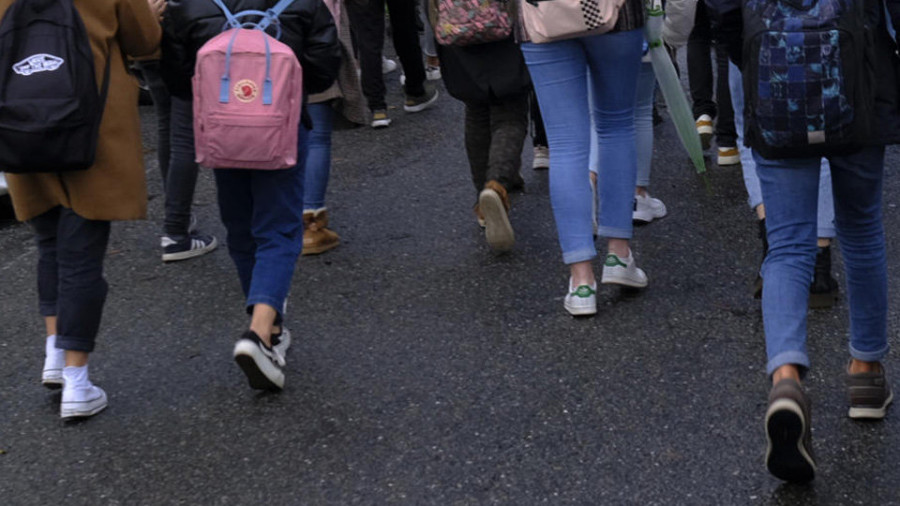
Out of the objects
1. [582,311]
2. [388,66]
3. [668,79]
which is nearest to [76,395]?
[582,311]

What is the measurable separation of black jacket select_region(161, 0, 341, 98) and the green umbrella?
1182mm

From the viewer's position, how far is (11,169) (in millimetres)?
3885

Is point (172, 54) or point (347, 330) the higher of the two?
point (172, 54)

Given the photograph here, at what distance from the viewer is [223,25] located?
4152 mm

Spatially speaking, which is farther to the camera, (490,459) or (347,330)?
(347,330)

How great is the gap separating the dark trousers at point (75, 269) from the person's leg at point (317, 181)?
1619 mm

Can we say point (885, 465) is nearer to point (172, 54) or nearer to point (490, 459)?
point (490, 459)

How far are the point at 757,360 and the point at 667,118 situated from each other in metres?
3.76

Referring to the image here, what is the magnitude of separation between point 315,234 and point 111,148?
1.86 m

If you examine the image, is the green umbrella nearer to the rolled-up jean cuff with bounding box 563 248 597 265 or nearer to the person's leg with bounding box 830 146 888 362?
the rolled-up jean cuff with bounding box 563 248 597 265

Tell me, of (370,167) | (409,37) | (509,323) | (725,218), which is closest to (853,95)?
(509,323)

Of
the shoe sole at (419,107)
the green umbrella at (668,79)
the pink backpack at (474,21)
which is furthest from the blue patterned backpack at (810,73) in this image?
the shoe sole at (419,107)

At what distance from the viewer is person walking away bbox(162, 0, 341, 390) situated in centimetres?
418

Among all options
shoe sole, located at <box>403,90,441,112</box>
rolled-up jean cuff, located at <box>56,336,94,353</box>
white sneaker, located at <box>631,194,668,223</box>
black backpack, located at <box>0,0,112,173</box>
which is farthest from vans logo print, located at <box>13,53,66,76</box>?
shoe sole, located at <box>403,90,441,112</box>
